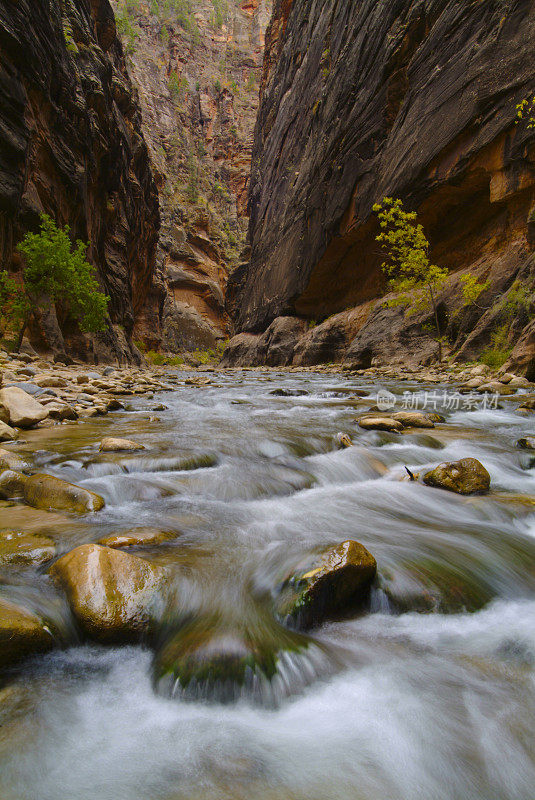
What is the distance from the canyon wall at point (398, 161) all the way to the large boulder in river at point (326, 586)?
743cm

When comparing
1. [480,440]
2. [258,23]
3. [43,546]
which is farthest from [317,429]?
[258,23]

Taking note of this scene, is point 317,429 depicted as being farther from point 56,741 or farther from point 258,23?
point 258,23

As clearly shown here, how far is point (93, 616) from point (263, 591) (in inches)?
26.8

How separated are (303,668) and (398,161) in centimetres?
1789

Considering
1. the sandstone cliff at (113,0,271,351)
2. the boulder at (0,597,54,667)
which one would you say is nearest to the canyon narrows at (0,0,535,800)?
the boulder at (0,597,54,667)

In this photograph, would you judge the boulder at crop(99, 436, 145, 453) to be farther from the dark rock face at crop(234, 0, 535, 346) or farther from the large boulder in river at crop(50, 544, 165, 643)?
the dark rock face at crop(234, 0, 535, 346)

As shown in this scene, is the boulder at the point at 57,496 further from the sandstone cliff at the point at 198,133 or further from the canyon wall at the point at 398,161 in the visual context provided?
the sandstone cliff at the point at 198,133

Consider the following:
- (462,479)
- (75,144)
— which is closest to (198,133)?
(75,144)

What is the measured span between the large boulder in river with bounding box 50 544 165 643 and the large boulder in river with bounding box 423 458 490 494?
84.4 inches

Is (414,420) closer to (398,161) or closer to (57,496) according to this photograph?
(57,496)

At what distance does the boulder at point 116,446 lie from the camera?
3.29 m

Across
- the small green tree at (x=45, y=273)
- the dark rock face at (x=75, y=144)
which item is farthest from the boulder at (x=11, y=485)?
the dark rock face at (x=75, y=144)

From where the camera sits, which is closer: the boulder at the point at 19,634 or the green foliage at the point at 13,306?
the boulder at the point at 19,634

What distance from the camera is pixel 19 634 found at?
3.66 feet
